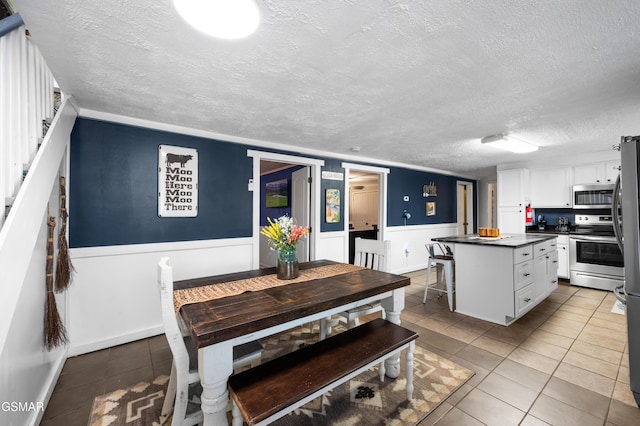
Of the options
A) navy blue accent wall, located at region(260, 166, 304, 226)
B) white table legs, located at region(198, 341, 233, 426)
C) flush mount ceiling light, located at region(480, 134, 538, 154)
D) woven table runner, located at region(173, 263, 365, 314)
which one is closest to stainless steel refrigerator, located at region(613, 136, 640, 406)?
flush mount ceiling light, located at region(480, 134, 538, 154)

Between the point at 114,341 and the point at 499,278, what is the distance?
13.4 feet

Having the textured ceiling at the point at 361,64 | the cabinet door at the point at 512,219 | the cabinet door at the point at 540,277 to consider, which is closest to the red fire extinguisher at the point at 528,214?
the cabinet door at the point at 512,219

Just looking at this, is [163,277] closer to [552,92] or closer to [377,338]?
[377,338]

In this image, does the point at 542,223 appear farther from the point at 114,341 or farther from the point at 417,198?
the point at 114,341

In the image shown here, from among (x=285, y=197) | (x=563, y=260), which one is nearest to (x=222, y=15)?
(x=285, y=197)

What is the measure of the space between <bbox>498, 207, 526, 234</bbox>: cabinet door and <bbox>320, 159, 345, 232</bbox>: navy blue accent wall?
135 inches

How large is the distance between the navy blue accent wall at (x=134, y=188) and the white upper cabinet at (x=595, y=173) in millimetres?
5758

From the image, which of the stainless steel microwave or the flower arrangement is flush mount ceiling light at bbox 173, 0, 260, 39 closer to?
the flower arrangement

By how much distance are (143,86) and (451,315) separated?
12.8 feet

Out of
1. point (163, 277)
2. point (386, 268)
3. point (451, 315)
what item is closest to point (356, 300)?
point (386, 268)

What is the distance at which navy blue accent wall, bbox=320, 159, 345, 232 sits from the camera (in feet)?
14.1

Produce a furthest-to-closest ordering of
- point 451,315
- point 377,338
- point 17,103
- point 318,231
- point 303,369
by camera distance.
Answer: point 318,231 → point 451,315 → point 377,338 → point 303,369 → point 17,103

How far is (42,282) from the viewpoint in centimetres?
193

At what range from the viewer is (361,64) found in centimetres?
172
